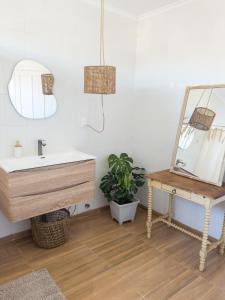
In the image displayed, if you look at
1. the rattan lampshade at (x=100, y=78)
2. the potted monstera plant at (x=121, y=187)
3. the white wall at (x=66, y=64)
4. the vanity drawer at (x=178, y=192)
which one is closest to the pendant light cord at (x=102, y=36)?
the white wall at (x=66, y=64)

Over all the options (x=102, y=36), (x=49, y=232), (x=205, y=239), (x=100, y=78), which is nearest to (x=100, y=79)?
(x=100, y=78)

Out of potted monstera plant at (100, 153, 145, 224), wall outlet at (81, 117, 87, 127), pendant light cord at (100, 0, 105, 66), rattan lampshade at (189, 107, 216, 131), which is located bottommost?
potted monstera plant at (100, 153, 145, 224)

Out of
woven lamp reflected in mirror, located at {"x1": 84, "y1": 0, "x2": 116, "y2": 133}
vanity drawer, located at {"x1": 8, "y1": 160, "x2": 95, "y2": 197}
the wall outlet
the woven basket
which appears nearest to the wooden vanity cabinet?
vanity drawer, located at {"x1": 8, "y1": 160, "x2": 95, "y2": 197}

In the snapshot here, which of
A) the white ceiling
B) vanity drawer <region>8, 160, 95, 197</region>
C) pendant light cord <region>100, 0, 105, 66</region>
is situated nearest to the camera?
vanity drawer <region>8, 160, 95, 197</region>

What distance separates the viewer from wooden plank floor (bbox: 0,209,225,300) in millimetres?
1979

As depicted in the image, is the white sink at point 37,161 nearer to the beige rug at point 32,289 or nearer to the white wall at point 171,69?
the beige rug at point 32,289

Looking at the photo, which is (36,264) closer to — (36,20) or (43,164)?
(43,164)

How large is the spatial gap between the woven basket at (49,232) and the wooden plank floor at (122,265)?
0.07m

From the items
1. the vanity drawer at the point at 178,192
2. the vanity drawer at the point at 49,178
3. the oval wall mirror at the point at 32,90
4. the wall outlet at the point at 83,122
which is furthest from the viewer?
the wall outlet at the point at 83,122

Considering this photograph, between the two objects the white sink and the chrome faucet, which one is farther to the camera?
the chrome faucet

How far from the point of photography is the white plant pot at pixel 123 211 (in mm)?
2975

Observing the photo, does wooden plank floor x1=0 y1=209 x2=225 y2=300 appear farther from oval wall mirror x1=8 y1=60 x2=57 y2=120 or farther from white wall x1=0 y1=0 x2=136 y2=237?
oval wall mirror x1=8 y1=60 x2=57 y2=120

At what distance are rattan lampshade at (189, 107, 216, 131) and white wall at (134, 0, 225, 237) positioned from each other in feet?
0.97

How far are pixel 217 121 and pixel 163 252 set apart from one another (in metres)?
1.41
